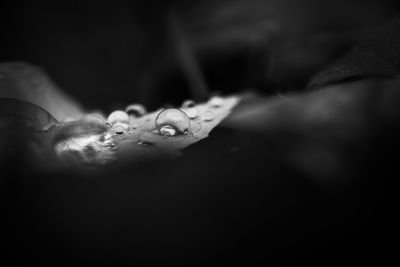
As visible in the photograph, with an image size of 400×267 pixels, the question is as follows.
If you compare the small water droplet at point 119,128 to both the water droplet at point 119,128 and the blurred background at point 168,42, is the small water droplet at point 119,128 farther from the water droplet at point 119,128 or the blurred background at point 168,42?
the blurred background at point 168,42

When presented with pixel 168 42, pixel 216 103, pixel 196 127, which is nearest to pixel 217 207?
pixel 196 127

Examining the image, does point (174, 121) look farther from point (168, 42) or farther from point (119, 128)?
point (168, 42)

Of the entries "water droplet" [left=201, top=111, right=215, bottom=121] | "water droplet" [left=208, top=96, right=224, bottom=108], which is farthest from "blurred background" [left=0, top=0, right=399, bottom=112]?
"water droplet" [left=201, top=111, right=215, bottom=121]

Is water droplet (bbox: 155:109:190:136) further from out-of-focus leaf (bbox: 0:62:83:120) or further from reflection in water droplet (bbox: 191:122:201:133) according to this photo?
out-of-focus leaf (bbox: 0:62:83:120)

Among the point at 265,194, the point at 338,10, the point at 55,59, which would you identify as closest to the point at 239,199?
the point at 265,194

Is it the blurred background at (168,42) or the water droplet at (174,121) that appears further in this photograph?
the blurred background at (168,42)

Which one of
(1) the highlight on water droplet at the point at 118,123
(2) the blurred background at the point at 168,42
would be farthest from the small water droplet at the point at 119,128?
(2) the blurred background at the point at 168,42
